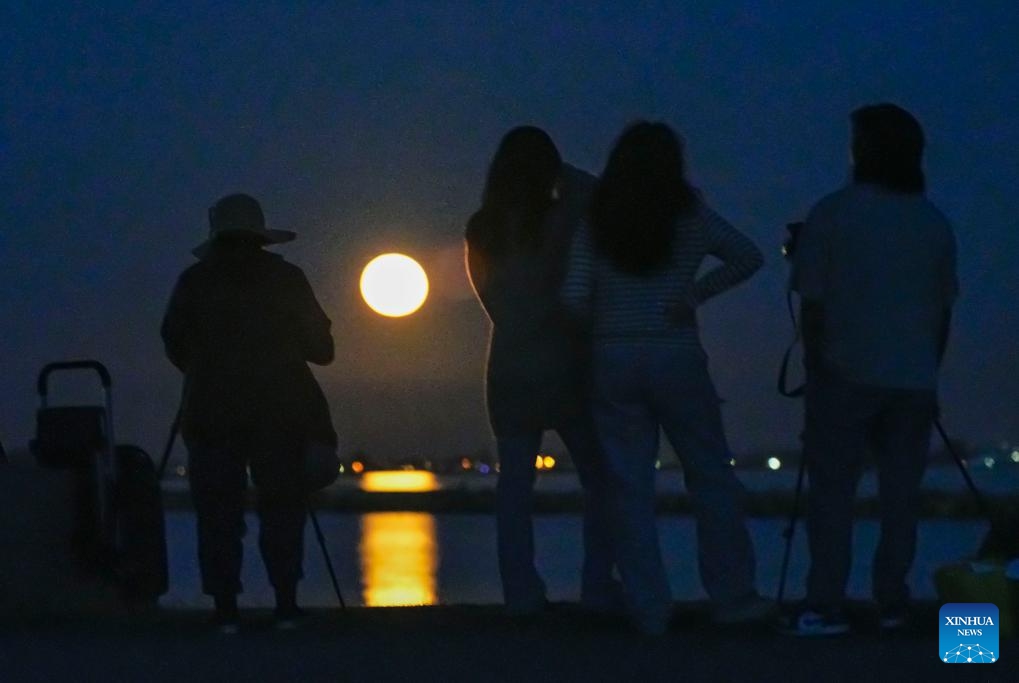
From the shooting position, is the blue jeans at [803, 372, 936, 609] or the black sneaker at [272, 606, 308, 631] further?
the black sneaker at [272, 606, 308, 631]

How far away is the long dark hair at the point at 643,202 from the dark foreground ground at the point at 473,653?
1450 mm

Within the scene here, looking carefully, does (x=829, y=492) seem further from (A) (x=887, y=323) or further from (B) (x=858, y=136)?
(B) (x=858, y=136)

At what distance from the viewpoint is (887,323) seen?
251 inches

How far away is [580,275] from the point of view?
6.49 meters

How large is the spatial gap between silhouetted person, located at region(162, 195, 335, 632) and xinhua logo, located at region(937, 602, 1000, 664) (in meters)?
2.68

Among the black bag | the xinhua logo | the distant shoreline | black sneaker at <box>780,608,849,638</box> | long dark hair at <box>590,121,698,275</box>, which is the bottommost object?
the distant shoreline

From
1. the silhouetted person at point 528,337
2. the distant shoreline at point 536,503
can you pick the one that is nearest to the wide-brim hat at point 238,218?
the silhouetted person at point 528,337

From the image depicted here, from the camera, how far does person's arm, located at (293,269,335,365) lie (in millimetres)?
6941

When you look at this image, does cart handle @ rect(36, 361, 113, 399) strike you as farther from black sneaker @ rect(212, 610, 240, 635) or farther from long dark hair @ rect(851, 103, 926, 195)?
long dark hair @ rect(851, 103, 926, 195)

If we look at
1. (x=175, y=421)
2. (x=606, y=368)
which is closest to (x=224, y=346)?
(x=175, y=421)

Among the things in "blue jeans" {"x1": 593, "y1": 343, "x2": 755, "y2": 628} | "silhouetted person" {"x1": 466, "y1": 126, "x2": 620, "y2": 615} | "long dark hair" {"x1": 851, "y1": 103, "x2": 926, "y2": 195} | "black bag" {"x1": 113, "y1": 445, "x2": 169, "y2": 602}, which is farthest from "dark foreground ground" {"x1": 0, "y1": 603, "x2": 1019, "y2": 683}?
"long dark hair" {"x1": 851, "y1": 103, "x2": 926, "y2": 195}

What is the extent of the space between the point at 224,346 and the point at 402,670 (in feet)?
6.42

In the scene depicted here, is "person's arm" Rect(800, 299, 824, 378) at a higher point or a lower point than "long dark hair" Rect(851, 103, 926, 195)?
lower

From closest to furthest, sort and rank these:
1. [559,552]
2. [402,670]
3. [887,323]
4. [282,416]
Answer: [402,670] → [887,323] → [282,416] → [559,552]
